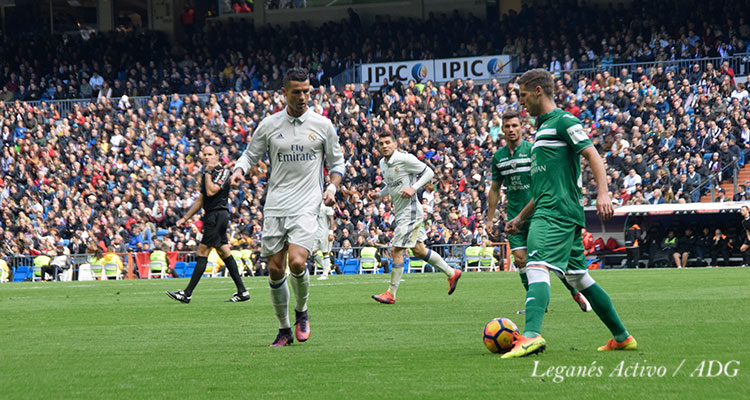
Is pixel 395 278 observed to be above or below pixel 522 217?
below

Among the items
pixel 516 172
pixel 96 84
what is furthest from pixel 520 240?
pixel 96 84

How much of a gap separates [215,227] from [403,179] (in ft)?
9.86

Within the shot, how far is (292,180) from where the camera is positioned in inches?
353

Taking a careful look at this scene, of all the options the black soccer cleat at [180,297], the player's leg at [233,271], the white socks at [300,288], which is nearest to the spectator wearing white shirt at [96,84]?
the player's leg at [233,271]

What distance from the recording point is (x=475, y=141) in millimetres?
33906

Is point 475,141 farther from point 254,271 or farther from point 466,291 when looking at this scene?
point 466,291

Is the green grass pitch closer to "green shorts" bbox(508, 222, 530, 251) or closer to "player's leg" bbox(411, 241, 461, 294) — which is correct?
"player's leg" bbox(411, 241, 461, 294)

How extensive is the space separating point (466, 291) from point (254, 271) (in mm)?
16063

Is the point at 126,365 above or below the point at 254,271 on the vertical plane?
above

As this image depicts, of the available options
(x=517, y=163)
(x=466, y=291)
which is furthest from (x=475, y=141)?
(x=517, y=163)

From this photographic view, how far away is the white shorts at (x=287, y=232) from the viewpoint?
8.84 m

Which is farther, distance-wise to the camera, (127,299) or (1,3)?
(1,3)

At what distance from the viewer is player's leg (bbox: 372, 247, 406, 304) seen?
48.1 feet

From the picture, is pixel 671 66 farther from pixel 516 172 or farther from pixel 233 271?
pixel 516 172
